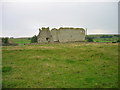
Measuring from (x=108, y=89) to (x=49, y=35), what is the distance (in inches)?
1488

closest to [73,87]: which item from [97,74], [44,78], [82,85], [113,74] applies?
[82,85]

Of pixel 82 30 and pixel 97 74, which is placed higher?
pixel 82 30

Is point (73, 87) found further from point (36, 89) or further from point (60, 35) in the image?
point (60, 35)

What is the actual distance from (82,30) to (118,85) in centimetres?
3927

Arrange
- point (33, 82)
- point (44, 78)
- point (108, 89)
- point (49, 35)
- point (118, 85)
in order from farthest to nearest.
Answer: point (49, 35) → point (44, 78) → point (33, 82) → point (118, 85) → point (108, 89)

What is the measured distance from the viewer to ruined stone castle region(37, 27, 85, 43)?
44522 millimetres

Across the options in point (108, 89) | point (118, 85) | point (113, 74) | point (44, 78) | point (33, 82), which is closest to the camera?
point (108, 89)

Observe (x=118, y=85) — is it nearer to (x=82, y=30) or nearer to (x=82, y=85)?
(x=82, y=85)

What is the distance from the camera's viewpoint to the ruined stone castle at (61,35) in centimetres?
4452

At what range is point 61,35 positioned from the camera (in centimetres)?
4584

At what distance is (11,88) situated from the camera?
859cm

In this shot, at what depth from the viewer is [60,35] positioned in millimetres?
45781

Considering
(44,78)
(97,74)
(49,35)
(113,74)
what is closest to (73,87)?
(44,78)

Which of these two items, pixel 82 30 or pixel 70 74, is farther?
pixel 82 30
